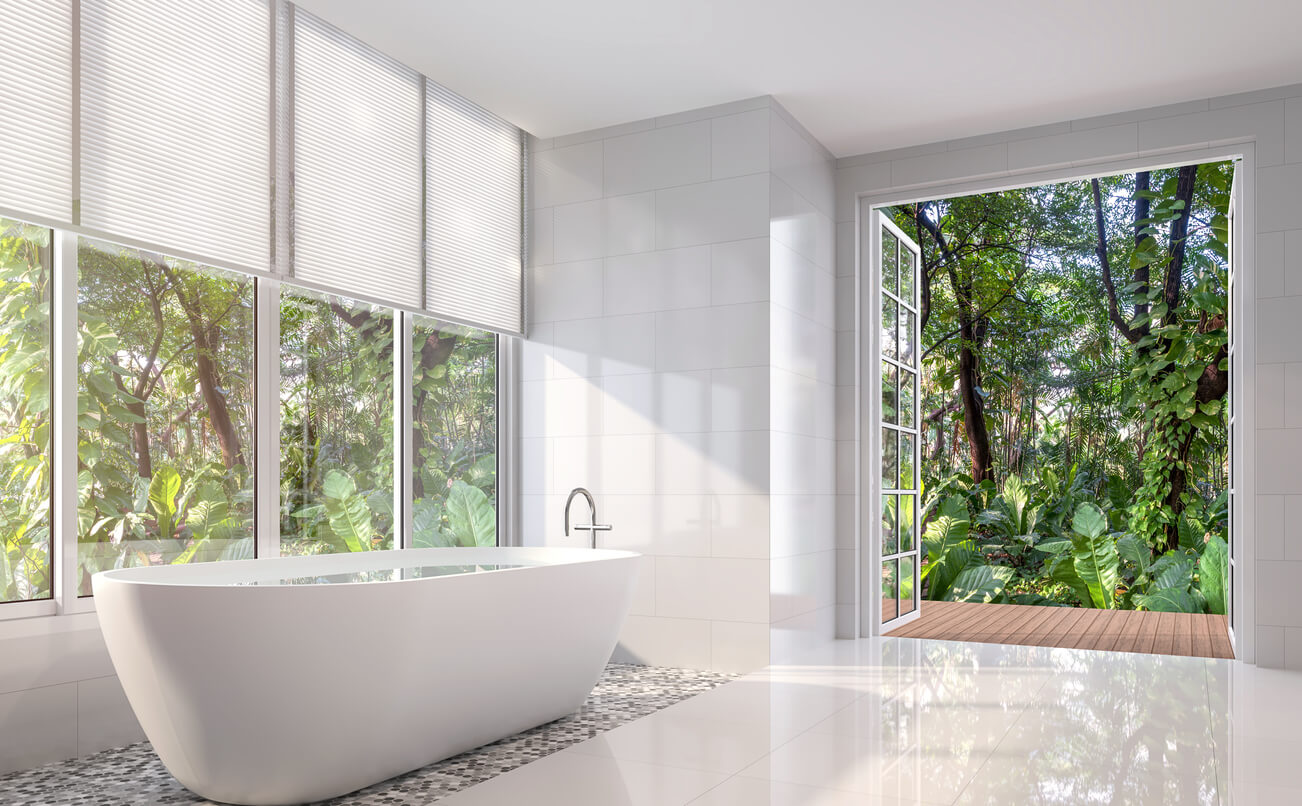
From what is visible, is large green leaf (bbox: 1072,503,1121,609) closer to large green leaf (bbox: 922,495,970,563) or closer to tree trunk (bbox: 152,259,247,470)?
large green leaf (bbox: 922,495,970,563)

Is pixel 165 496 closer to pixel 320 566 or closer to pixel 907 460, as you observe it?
pixel 320 566

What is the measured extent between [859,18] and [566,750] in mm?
2845

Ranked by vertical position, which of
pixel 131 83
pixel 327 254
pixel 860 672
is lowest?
→ pixel 860 672

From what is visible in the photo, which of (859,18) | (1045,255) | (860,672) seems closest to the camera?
(859,18)

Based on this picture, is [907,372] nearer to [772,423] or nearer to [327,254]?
[772,423]

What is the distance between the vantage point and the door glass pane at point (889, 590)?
213 inches

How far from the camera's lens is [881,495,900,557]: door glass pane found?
17.7ft

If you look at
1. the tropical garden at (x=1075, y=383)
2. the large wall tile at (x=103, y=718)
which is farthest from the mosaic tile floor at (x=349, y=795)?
the tropical garden at (x=1075, y=383)

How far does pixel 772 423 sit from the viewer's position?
441 cm

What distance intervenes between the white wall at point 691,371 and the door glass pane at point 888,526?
1.44ft

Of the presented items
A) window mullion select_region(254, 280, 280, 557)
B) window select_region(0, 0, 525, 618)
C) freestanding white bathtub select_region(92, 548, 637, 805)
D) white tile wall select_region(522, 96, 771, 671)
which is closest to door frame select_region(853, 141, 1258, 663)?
white tile wall select_region(522, 96, 771, 671)

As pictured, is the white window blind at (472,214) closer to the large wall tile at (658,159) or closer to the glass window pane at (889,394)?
the large wall tile at (658,159)

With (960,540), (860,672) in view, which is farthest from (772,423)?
(960,540)

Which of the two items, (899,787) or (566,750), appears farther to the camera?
(566,750)
